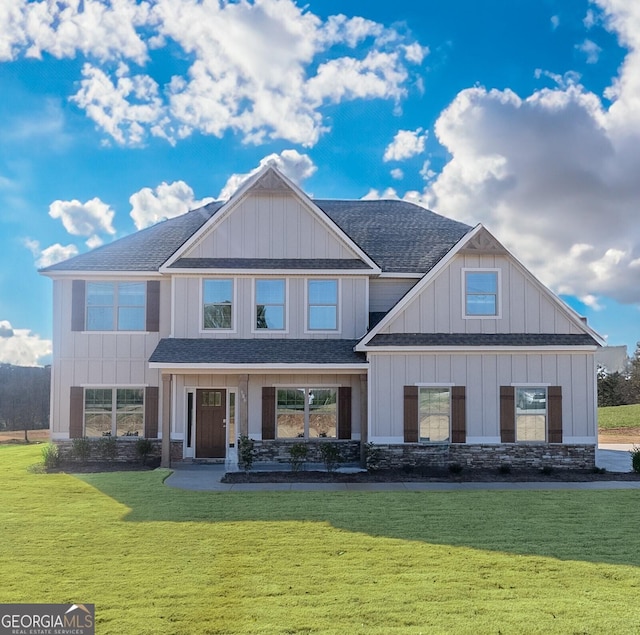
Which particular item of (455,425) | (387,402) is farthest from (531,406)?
(387,402)

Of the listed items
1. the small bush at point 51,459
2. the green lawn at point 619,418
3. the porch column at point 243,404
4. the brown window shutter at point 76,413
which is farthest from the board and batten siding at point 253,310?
the green lawn at point 619,418

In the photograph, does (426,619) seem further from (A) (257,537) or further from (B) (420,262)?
(B) (420,262)

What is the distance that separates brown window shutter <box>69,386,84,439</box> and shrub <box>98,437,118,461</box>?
31.3 inches

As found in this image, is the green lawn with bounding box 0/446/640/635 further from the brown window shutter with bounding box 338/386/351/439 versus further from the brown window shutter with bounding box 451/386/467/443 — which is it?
the brown window shutter with bounding box 338/386/351/439

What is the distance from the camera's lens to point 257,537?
8859 millimetres

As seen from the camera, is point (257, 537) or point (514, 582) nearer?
point (514, 582)

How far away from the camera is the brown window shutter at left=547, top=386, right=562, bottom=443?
15.2 metres

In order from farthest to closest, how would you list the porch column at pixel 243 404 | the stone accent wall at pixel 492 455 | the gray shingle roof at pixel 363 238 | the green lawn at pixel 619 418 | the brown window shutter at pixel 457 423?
1. the green lawn at pixel 619 418
2. the gray shingle roof at pixel 363 238
3. the porch column at pixel 243 404
4. the brown window shutter at pixel 457 423
5. the stone accent wall at pixel 492 455

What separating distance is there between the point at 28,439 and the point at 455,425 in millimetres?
26518

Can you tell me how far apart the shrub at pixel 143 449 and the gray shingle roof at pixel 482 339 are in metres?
7.12

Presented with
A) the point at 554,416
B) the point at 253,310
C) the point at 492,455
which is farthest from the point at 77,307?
the point at 554,416

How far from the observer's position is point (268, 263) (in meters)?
16.7

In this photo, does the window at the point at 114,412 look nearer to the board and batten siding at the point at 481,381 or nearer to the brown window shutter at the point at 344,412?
the brown window shutter at the point at 344,412

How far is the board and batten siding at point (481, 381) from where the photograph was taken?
49.7ft
